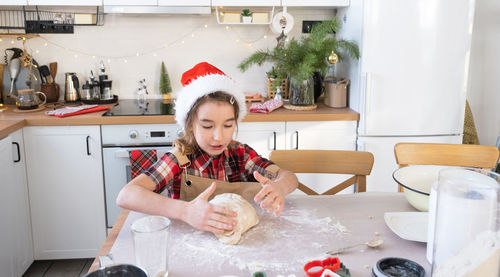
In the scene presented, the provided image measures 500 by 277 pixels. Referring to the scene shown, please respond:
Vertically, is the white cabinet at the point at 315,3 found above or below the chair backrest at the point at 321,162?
above

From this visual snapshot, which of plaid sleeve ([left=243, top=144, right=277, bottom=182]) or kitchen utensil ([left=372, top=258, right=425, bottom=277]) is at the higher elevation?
plaid sleeve ([left=243, top=144, right=277, bottom=182])

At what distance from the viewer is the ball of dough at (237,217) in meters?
1.02

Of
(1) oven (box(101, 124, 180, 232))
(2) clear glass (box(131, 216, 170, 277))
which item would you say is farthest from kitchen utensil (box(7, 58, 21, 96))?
(2) clear glass (box(131, 216, 170, 277))

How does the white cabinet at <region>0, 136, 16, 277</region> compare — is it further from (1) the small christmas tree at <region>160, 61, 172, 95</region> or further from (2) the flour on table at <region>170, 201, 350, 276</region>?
(2) the flour on table at <region>170, 201, 350, 276</region>

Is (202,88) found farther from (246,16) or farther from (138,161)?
(246,16)

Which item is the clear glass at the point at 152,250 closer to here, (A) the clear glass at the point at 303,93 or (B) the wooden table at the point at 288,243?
(B) the wooden table at the point at 288,243

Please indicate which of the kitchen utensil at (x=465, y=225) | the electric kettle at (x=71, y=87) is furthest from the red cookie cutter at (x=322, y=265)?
the electric kettle at (x=71, y=87)

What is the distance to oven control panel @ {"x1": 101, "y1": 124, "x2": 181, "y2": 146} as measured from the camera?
229cm

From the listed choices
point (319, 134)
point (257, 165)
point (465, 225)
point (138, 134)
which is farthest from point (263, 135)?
point (465, 225)

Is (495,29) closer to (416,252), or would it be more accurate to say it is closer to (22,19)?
(416,252)

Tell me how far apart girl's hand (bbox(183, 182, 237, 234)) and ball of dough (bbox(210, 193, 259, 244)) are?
0.05ft

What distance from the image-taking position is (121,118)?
89.1 inches

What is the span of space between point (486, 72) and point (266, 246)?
241 cm

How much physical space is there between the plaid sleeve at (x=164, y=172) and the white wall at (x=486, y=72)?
2231 mm
